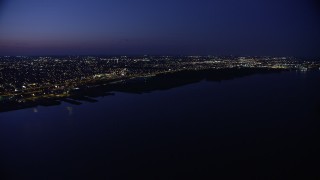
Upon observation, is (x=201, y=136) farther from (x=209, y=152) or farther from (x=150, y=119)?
(x=150, y=119)

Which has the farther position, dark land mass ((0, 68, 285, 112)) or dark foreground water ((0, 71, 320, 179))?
dark land mass ((0, 68, 285, 112))

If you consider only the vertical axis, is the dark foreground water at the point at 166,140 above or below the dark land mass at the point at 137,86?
below

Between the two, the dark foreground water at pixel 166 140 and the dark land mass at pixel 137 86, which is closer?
the dark foreground water at pixel 166 140

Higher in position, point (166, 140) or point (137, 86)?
point (137, 86)

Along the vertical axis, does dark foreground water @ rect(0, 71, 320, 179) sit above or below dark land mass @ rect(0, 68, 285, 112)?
below

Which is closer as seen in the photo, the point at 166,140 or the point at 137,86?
the point at 166,140
